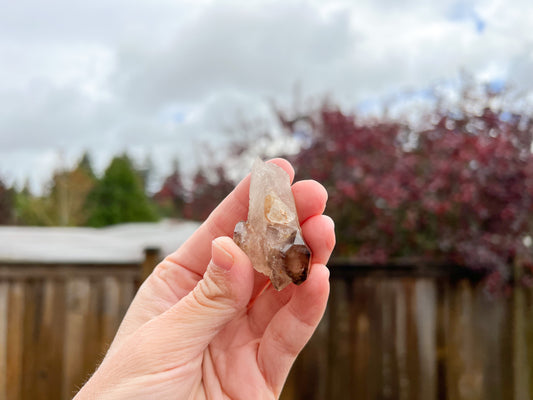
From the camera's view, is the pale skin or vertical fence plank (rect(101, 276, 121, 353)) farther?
vertical fence plank (rect(101, 276, 121, 353))

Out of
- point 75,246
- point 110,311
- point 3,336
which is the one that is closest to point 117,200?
point 75,246

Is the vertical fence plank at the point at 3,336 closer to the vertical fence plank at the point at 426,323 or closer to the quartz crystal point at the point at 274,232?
the quartz crystal point at the point at 274,232

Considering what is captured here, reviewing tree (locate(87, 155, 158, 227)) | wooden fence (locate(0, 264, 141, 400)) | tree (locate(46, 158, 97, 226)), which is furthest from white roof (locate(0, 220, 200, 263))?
tree (locate(46, 158, 97, 226))

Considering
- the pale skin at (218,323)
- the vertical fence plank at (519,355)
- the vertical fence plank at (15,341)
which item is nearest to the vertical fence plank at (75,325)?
the vertical fence plank at (15,341)

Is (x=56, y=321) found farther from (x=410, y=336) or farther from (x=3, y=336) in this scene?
(x=410, y=336)

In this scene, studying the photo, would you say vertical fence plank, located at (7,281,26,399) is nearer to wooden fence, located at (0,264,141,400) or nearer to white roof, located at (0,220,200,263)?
wooden fence, located at (0,264,141,400)
